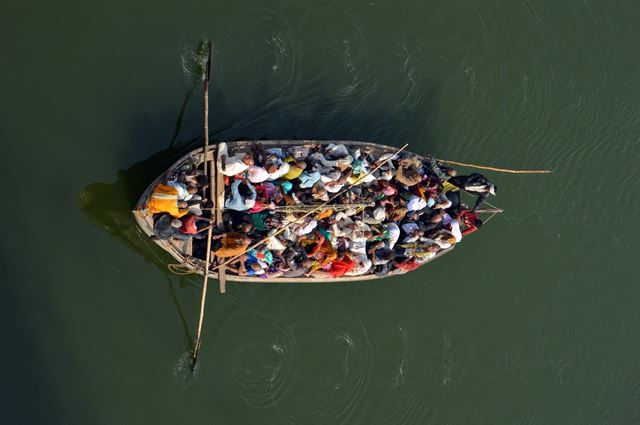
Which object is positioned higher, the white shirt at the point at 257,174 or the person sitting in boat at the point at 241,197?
the white shirt at the point at 257,174

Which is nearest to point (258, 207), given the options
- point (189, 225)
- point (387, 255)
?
point (189, 225)

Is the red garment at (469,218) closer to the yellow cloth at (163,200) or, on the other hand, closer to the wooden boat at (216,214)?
the wooden boat at (216,214)

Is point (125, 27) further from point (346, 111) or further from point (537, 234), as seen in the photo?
point (537, 234)

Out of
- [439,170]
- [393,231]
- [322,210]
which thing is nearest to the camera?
[322,210]

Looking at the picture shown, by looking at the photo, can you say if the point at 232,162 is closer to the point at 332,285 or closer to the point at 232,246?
the point at 232,246

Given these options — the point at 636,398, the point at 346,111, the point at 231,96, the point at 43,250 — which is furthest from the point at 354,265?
the point at 636,398

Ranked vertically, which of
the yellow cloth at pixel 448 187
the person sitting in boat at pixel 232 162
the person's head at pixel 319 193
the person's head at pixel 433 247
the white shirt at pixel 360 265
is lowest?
the white shirt at pixel 360 265

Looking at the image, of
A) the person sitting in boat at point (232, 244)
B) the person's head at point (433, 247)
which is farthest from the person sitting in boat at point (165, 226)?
the person's head at point (433, 247)
